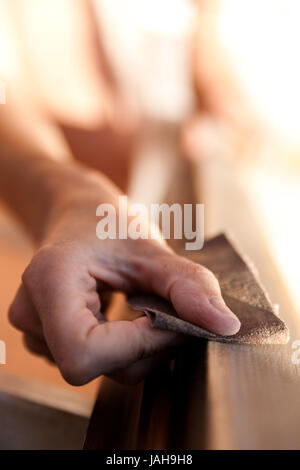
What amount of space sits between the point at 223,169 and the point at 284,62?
20 cm

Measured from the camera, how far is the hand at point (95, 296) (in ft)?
0.76

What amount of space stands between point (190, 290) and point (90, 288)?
6 centimetres

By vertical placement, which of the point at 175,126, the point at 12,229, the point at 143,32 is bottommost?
the point at 12,229

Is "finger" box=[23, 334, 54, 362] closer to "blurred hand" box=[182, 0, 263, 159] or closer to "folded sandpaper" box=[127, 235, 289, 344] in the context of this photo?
"folded sandpaper" box=[127, 235, 289, 344]

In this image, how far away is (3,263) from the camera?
28.1 inches

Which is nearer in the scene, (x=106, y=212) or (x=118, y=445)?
(x=118, y=445)

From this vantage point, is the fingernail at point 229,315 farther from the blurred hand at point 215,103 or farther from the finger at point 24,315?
the blurred hand at point 215,103

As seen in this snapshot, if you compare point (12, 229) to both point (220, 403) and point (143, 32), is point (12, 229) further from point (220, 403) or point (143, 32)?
point (220, 403)

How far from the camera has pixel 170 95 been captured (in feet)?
2.80

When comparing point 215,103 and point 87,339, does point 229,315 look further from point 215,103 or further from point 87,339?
point 215,103

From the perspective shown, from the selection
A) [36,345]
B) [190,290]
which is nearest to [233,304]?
[190,290]

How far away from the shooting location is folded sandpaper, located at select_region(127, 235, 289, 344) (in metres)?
0.23

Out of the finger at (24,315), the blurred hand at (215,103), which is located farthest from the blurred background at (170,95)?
the finger at (24,315)

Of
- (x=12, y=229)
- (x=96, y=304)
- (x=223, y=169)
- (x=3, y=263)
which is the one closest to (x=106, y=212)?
(x=96, y=304)
